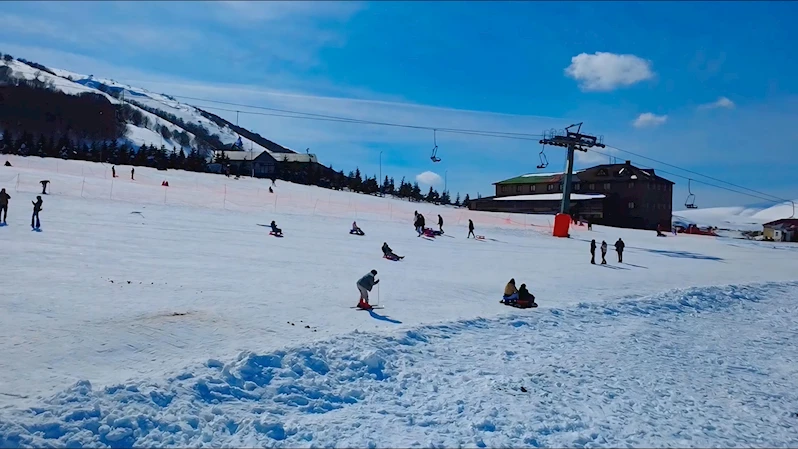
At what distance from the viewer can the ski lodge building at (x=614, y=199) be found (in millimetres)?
70438

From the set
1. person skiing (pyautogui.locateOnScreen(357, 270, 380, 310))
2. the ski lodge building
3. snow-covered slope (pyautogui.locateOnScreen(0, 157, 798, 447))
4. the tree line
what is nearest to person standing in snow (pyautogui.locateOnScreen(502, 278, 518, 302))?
A: snow-covered slope (pyautogui.locateOnScreen(0, 157, 798, 447))

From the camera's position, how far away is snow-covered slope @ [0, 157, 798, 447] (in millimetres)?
8016

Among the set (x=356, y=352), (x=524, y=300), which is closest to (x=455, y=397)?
(x=356, y=352)

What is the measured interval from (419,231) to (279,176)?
71.2 m

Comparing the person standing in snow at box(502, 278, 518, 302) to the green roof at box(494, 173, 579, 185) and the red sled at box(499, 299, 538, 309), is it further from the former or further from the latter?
the green roof at box(494, 173, 579, 185)

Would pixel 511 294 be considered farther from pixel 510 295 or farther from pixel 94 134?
pixel 94 134

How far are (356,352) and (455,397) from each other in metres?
2.28

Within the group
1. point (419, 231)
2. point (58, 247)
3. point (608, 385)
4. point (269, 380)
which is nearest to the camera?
point (269, 380)

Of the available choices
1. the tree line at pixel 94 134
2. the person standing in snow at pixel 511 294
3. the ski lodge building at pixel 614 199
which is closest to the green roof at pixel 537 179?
the ski lodge building at pixel 614 199

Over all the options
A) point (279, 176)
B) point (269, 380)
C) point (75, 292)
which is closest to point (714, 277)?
point (269, 380)

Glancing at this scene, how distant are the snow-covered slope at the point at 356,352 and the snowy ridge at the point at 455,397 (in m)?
0.04

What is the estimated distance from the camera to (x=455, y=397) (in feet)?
31.5

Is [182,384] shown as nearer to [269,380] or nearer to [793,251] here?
[269,380]

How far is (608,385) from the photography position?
11.0m
